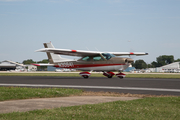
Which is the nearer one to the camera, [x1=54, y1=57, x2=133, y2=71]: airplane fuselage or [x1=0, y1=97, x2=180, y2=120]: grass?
[x1=0, y1=97, x2=180, y2=120]: grass

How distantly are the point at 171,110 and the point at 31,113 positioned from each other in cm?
433

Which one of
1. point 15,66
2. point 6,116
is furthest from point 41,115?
point 15,66

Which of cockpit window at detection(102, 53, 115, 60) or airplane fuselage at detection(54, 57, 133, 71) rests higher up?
cockpit window at detection(102, 53, 115, 60)

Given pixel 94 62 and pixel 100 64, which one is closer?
pixel 100 64

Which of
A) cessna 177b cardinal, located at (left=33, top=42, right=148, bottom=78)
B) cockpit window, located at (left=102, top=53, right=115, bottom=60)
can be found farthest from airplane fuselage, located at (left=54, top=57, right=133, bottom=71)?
cockpit window, located at (left=102, top=53, right=115, bottom=60)

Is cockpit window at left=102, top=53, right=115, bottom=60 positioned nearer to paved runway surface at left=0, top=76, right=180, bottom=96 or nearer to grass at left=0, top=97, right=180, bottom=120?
paved runway surface at left=0, top=76, right=180, bottom=96

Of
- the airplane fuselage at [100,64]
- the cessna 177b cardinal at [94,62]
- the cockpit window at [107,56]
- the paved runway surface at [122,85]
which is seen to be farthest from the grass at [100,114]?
the cockpit window at [107,56]

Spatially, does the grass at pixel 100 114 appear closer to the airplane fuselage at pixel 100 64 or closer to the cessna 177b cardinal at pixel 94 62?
the airplane fuselage at pixel 100 64

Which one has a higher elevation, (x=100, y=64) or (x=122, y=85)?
(x=100, y=64)

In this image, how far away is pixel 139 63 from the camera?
163000mm

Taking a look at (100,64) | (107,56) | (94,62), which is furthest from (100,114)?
(94,62)

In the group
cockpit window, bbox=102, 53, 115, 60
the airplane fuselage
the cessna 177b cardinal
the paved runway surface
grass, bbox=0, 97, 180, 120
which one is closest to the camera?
grass, bbox=0, 97, 180, 120

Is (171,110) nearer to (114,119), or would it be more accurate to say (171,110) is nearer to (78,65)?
(114,119)

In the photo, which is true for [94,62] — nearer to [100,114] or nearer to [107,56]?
[107,56]
